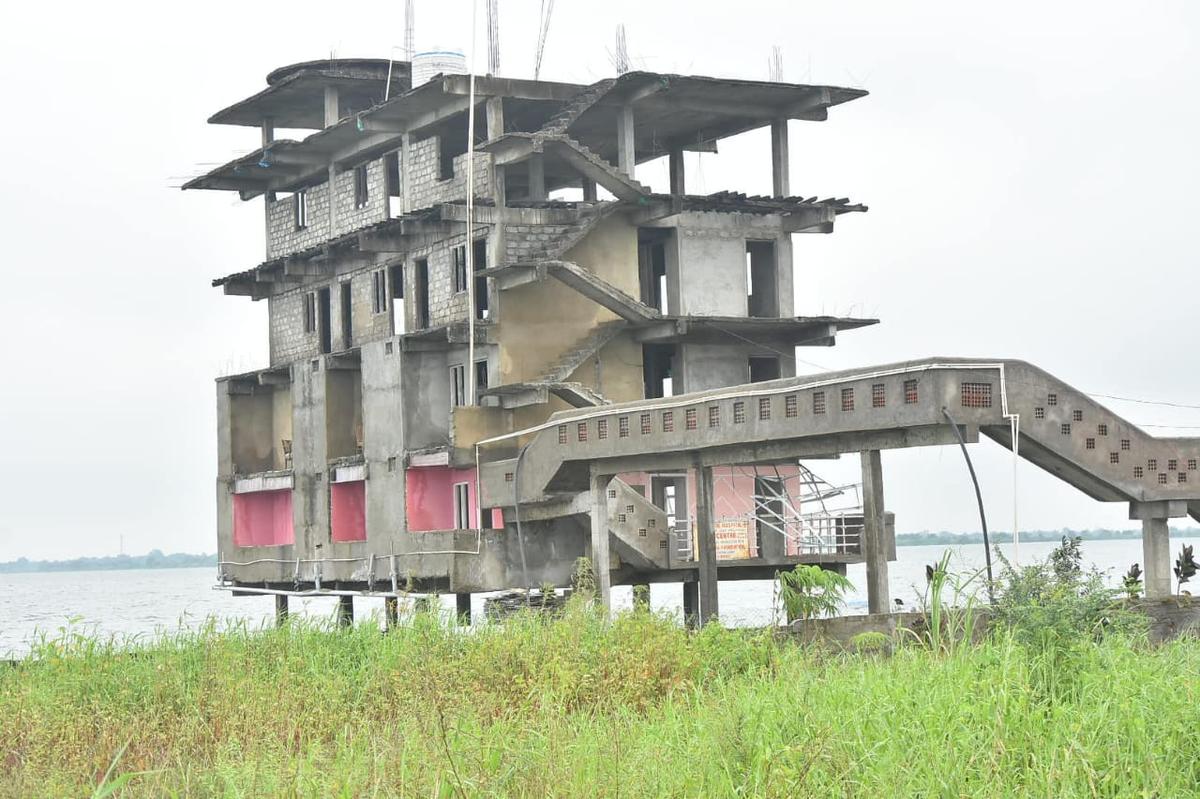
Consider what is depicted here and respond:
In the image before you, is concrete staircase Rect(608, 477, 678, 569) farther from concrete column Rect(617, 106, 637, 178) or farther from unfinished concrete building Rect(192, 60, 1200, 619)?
concrete column Rect(617, 106, 637, 178)

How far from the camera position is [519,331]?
38.7 meters

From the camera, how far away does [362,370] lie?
4262 centimetres

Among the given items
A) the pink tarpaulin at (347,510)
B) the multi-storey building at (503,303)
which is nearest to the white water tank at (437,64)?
the multi-storey building at (503,303)

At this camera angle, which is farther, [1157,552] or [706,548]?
[706,548]

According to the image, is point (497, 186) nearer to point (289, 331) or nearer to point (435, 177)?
point (435, 177)

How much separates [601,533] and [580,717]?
15064mm

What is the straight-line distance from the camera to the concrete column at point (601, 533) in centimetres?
3216

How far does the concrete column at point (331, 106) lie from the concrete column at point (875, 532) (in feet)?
77.1

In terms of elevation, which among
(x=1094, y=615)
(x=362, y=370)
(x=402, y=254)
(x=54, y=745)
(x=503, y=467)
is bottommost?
(x=54, y=745)

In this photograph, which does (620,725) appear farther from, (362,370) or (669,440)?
(362,370)

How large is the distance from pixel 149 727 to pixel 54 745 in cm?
103

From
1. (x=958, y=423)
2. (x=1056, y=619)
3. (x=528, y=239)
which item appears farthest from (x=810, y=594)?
(x=528, y=239)

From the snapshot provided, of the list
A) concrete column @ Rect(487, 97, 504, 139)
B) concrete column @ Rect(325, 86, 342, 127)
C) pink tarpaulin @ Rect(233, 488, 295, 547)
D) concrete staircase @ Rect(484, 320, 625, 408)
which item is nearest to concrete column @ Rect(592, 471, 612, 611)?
concrete staircase @ Rect(484, 320, 625, 408)

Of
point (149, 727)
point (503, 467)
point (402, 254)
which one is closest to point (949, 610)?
point (149, 727)
